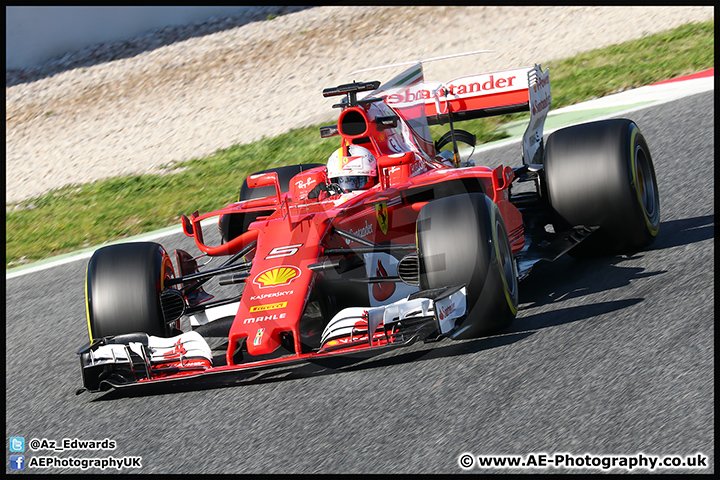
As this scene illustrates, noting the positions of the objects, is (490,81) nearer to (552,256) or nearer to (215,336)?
(552,256)

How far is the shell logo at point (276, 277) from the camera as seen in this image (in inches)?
198

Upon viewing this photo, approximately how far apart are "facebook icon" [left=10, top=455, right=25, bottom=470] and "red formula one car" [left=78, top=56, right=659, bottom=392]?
0.52m

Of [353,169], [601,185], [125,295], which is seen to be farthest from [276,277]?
[601,185]

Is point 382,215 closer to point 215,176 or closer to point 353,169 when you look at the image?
point 353,169

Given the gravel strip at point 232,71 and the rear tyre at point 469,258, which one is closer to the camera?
the rear tyre at point 469,258

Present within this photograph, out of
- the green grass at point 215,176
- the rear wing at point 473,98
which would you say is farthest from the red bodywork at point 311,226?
the green grass at point 215,176

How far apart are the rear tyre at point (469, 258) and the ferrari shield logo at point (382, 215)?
0.94 m

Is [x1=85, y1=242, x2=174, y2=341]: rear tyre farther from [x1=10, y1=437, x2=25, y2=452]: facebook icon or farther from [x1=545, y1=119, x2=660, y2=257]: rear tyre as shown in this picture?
[x1=545, y1=119, x2=660, y2=257]: rear tyre

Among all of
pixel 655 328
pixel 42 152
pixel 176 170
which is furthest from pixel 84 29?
pixel 655 328

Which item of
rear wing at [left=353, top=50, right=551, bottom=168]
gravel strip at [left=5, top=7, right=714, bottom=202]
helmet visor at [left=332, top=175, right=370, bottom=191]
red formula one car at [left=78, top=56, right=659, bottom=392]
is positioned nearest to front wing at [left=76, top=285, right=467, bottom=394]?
red formula one car at [left=78, top=56, right=659, bottom=392]

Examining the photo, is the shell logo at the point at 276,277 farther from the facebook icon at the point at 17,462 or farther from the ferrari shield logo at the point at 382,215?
the facebook icon at the point at 17,462

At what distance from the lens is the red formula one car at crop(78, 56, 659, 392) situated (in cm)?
477

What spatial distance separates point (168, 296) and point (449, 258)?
5.95 ft

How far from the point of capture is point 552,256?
18.7 ft
